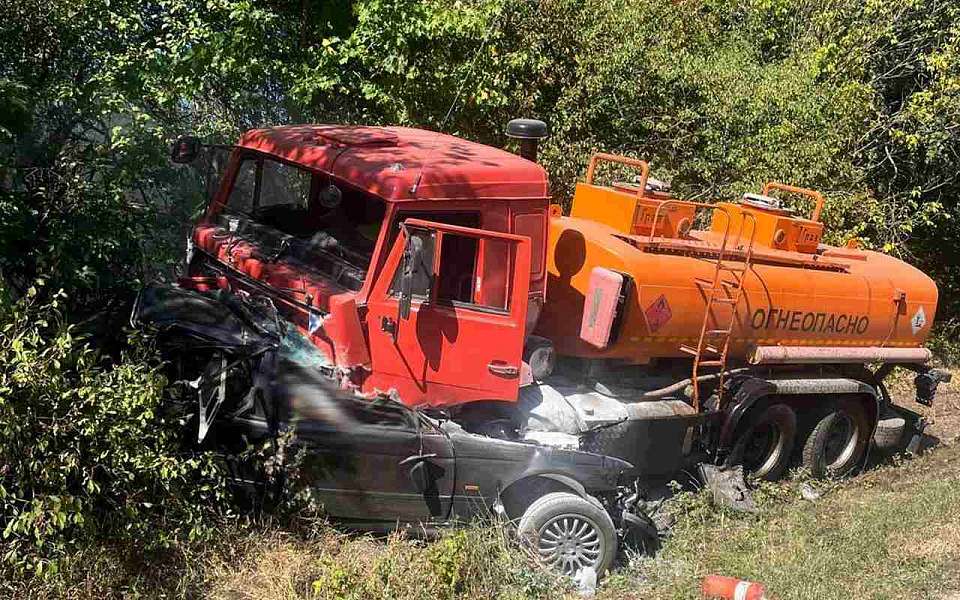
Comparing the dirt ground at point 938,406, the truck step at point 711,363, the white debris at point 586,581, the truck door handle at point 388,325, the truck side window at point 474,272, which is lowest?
the dirt ground at point 938,406

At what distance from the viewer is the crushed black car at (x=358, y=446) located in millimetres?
5312

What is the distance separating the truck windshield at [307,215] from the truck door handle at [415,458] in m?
1.13

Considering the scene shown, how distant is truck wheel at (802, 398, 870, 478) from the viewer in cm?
847

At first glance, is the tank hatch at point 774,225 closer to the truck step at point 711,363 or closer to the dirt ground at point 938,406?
the truck step at point 711,363

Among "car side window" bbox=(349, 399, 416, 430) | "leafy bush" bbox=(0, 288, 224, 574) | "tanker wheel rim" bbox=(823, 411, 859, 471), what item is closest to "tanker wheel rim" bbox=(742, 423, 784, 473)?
"tanker wheel rim" bbox=(823, 411, 859, 471)

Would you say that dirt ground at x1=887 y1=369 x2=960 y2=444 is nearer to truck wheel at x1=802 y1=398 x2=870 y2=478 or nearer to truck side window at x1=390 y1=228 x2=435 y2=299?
truck wheel at x1=802 y1=398 x2=870 y2=478

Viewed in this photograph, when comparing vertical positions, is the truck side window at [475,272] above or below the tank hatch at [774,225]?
below

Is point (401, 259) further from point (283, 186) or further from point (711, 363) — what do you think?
point (711, 363)

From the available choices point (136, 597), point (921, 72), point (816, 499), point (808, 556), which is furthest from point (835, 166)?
point (136, 597)

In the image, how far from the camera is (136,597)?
15.4 feet

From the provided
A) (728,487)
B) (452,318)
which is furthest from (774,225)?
(452,318)

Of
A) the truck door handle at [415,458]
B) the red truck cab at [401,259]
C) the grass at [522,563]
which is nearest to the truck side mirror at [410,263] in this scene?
the red truck cab at [401,259]

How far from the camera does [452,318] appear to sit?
5.84 meters

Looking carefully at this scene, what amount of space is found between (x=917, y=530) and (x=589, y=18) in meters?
7.24
